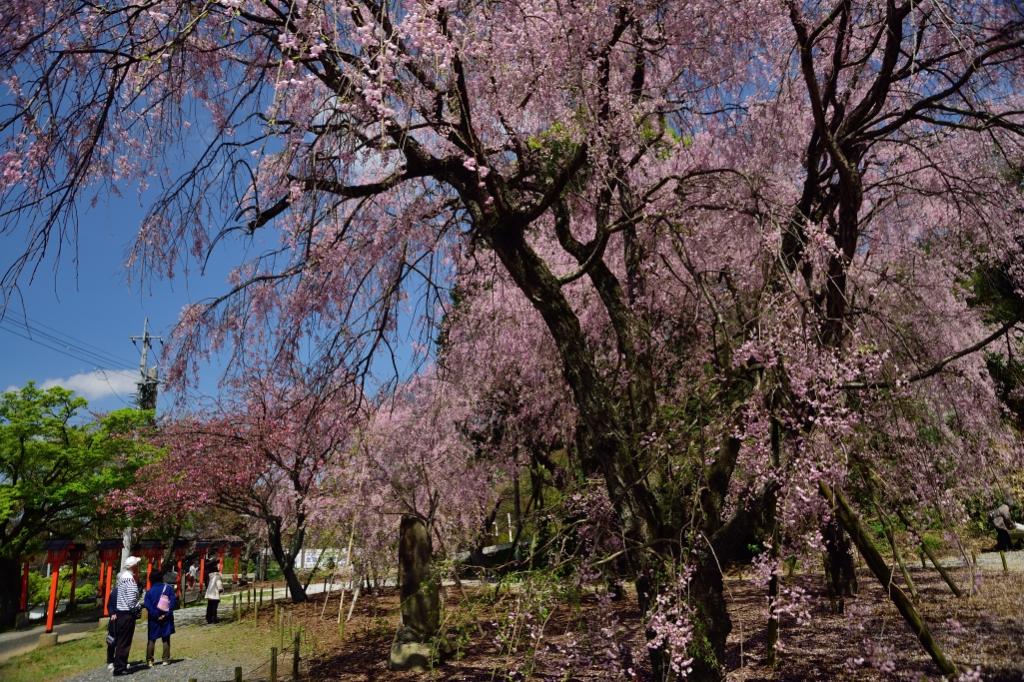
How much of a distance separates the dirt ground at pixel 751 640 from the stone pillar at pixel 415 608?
0.90ft

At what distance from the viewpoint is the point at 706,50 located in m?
5.64

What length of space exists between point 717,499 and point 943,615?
5028 mm

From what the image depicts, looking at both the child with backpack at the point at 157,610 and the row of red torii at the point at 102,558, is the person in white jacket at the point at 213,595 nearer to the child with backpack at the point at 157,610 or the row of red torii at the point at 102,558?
the row of red torii at the point at 102,558

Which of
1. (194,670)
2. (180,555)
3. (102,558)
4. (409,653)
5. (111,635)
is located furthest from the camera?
(180,555)

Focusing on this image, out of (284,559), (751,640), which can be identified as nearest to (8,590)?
(284,559)

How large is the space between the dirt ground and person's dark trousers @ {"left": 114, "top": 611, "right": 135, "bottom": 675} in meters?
2.46

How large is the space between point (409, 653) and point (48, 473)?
15218 millimetres

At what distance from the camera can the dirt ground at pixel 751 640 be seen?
458cm

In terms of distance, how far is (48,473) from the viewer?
17984 millimetres

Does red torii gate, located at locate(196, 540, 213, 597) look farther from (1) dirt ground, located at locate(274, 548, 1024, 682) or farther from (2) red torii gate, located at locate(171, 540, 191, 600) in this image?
(1) dirt ground, located at locate(274, 548, 1024, 682)

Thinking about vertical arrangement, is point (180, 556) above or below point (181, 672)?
above

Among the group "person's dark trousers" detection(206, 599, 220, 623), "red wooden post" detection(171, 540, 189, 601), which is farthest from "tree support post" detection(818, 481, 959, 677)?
"red wooden post" detection(171, 540, 189, 601)

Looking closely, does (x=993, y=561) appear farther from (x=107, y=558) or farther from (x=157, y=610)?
(x=107, y=558)

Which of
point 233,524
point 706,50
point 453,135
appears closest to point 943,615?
point 706,50
